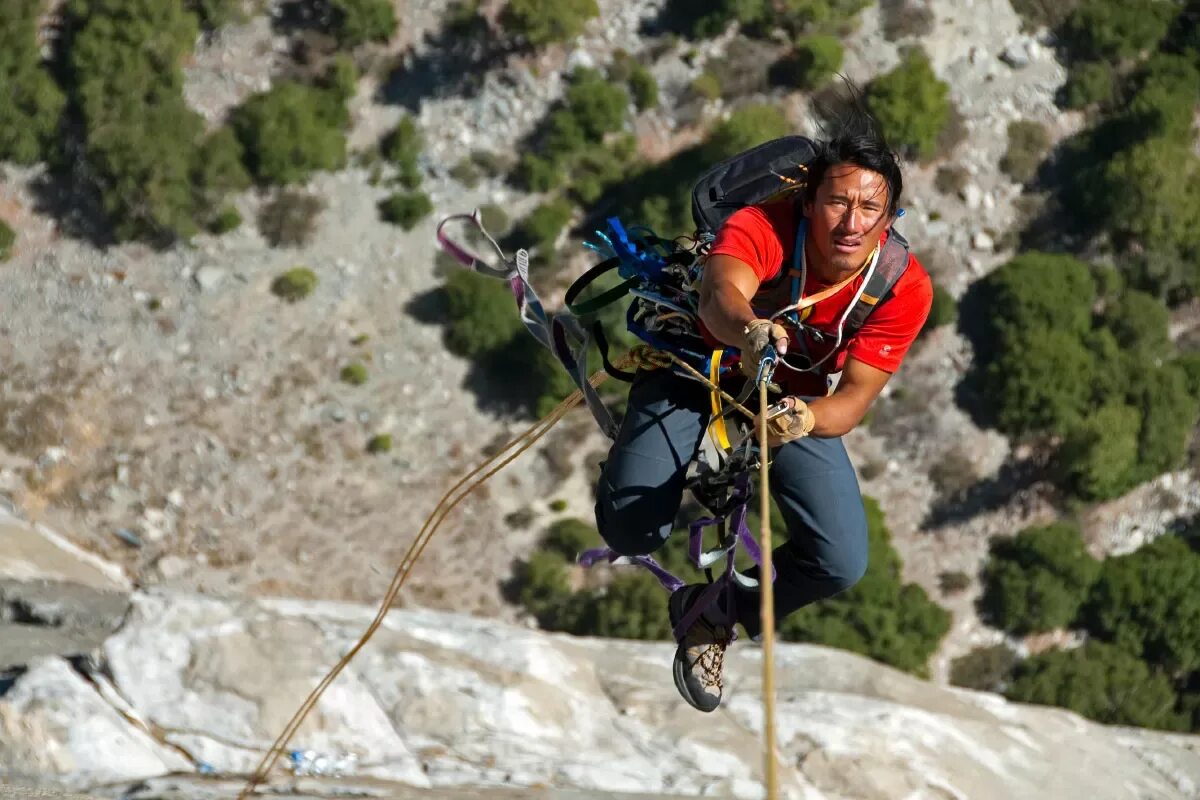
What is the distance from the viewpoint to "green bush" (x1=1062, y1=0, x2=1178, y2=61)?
2364cm

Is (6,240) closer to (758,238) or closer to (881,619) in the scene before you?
(881,619)

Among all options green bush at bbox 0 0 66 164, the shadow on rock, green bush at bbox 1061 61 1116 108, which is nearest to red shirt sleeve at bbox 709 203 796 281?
the shadow on rock

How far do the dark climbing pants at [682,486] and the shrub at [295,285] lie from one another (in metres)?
15.8

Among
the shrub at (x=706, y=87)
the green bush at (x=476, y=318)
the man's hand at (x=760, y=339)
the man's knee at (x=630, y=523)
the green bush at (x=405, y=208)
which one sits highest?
the shrub at (x=706, y=87)

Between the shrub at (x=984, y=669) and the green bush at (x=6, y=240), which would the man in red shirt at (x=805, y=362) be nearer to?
the shrub at (x=984, y=669)

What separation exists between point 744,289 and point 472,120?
1793 centimetres

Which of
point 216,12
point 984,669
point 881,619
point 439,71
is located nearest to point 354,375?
point 439,71

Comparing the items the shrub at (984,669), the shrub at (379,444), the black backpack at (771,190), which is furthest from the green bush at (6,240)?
the black backpack at (771,190)

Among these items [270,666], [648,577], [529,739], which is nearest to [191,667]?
[270,666]

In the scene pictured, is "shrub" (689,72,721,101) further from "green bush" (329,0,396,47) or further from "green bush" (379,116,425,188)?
"green bush" (329,0,396,47)

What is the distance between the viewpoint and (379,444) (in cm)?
1995

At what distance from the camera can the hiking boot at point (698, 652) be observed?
6.18 metres

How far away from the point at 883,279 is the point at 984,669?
1723cm

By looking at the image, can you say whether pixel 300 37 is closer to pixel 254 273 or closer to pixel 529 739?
pixel 254 273
